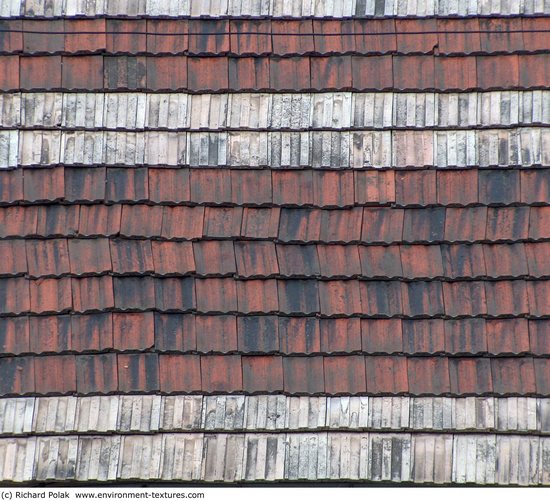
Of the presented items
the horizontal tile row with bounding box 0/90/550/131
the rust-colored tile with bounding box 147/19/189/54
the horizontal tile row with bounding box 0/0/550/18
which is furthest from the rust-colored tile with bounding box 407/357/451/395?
the rust-colored tile with bounding box 147/19/189/54

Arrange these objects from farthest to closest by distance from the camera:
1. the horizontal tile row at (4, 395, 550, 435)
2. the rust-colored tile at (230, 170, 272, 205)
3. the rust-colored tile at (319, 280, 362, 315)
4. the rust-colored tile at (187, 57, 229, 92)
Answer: the rust-colored tile at (187, 57, 229, 92) → the rust-colored tile at (230, 170, 272, 205) → the rust-colored tile at (319, 280, 362, 315) → the horizontal tile row at (4, 395, 550, 435)

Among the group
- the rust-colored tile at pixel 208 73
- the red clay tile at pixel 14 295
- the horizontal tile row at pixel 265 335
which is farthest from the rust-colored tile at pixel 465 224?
the red clay tile at pixel 14 295

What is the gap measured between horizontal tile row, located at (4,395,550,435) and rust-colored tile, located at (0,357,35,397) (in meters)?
0.05

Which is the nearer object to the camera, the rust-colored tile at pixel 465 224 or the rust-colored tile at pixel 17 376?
the rust-colored tile at pixel 17 376

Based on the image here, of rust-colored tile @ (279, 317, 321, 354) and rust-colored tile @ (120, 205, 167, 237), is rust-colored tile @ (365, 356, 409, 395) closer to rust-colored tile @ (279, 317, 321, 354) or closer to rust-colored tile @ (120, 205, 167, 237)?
rust-colored tile @ (279, 317, 321, 354)

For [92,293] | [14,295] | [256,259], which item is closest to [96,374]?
[92,293]

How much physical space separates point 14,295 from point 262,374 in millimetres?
1407

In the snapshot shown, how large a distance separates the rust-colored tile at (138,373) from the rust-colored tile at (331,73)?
1774mm

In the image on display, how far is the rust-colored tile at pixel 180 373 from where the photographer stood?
19.0ft

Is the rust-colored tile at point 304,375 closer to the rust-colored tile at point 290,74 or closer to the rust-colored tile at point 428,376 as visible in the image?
the rust-colored tile at point 428,376

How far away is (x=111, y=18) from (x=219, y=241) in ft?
4.66

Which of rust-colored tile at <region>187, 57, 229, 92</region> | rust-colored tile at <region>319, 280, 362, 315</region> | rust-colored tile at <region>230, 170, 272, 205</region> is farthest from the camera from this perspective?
rust-colored tile at <region>187, 57, 229, 92</region>

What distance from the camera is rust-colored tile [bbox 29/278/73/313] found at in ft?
19.2
